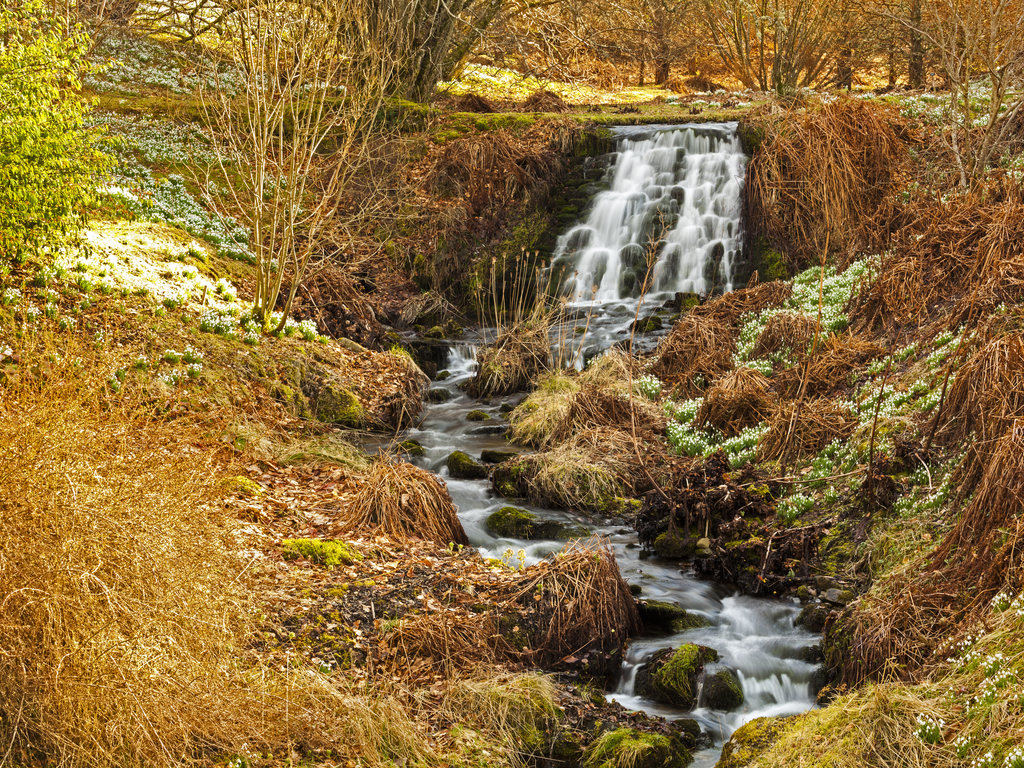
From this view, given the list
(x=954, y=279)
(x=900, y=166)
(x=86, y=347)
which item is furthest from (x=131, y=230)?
(x=900, y=166)

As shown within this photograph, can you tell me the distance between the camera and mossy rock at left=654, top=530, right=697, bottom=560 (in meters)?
8.84

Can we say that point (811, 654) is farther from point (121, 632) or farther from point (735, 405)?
point (121, 632)

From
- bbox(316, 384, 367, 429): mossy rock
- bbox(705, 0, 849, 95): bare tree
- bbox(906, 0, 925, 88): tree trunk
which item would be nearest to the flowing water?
bbox(316, 384, 367, 429): mossy rock

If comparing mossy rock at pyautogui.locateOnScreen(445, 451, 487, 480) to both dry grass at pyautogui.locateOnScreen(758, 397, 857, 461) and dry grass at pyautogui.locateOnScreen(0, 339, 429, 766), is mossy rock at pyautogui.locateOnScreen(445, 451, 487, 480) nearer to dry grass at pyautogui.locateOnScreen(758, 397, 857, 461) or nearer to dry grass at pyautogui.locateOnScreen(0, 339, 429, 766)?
dry grass at pyautogui.locateOnScreen(758, 397, 857, 461)

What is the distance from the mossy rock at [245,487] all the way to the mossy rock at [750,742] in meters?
5.08

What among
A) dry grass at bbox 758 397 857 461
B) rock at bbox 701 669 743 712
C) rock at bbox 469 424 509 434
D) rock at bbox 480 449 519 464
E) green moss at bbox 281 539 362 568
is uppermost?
dry grass at bbox 758 397 857 461

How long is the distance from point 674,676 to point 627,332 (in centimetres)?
955

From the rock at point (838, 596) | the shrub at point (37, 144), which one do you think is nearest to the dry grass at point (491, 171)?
the shrub at point (37, 144)

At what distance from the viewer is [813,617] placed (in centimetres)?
736

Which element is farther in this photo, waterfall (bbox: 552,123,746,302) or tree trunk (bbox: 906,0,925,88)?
tree trunk (bbox: 906,0,925,88)

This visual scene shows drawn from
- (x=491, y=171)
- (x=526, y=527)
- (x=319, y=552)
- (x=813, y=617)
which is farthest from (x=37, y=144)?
(x=491, y=171)

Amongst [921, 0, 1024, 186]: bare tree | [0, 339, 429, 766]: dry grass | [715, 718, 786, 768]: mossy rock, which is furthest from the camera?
[921, 0, 1024, 186]: bare tree

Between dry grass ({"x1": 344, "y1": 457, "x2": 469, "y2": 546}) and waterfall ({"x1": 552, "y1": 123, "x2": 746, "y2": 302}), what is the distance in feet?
27.3

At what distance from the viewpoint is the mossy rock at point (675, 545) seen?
8.84m
